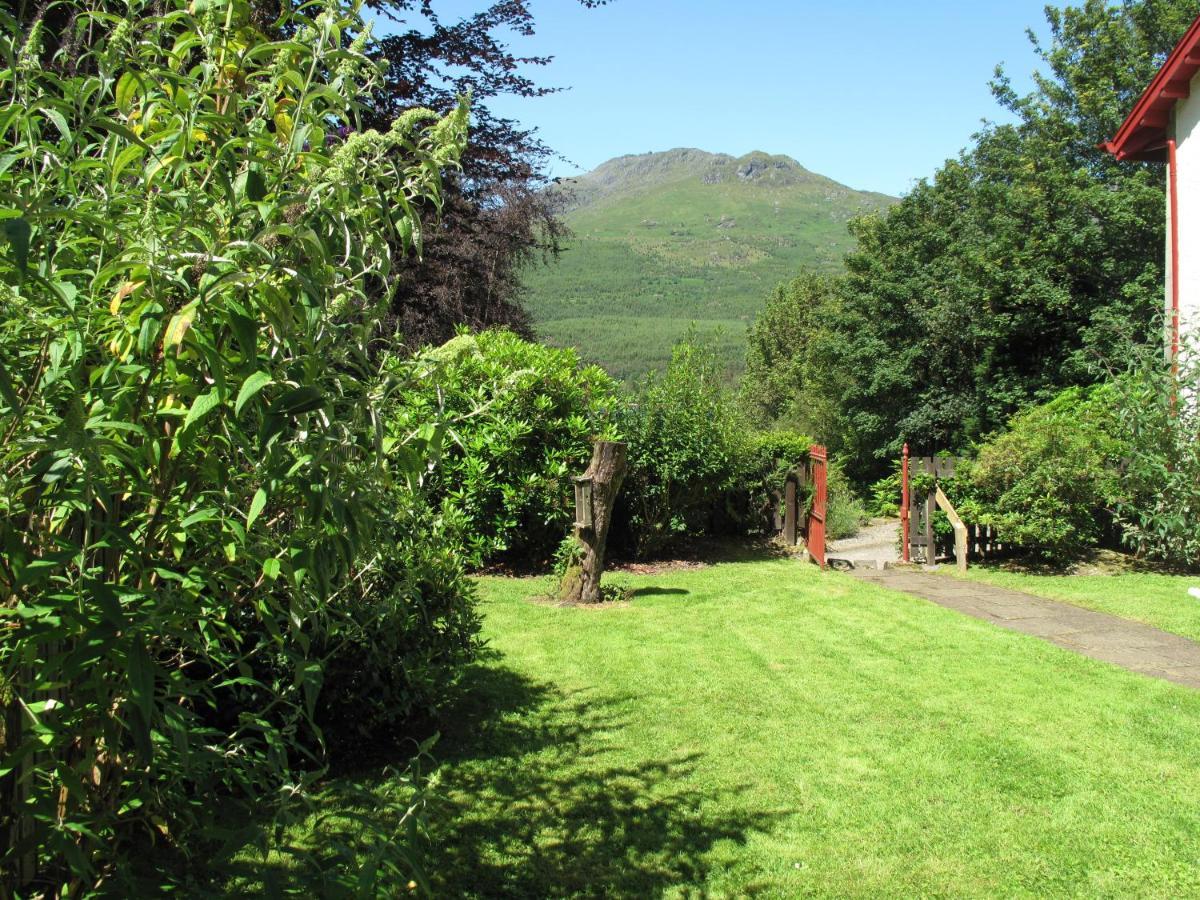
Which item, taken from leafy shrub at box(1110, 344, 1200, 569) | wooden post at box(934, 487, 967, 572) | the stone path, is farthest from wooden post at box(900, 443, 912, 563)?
leafy shrub at box(1110, 344, 1200, 569)

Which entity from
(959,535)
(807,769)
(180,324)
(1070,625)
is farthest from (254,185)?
(959,535)

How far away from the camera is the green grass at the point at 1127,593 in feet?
29.0

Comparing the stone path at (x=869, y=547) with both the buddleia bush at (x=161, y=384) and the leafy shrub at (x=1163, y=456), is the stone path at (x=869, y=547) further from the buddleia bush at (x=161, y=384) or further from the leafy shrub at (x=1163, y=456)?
the buddleia bush at (x=161, y=384)

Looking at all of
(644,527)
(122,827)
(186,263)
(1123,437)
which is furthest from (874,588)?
(186,263)

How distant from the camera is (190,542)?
228 cm

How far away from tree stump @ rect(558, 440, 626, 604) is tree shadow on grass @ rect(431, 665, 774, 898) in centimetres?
338

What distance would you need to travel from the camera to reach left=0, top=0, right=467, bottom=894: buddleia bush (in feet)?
5.31

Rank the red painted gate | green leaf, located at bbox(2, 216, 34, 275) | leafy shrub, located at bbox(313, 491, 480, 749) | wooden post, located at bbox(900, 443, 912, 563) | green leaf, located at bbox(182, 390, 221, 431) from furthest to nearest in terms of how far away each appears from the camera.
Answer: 1. wooden post, located at bbox(900, 443, 912, 563)
2. the red painted gate
3. leafy shrub, located at bbox(313, 491, 480, 749)
4. green leaf, located at bbox(182, 390, 221, 431)
5. green leaf, located at bbox(2, 216, 34, 275)

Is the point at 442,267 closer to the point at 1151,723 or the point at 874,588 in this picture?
the point at 874,588

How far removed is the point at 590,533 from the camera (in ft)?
30.5

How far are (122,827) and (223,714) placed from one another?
1.87 meters

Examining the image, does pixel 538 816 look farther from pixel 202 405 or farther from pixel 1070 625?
pixel 1070 625

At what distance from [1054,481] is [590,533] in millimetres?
6542

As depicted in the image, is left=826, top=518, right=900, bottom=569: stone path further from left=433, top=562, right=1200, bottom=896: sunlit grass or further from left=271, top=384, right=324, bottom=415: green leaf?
left=271, top=384, right=324, bottom=415: green leaf
